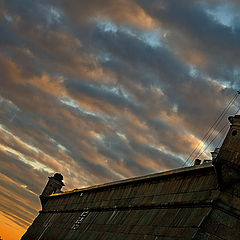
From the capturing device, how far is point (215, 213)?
11016mm

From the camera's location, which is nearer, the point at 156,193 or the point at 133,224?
the point at 133,224

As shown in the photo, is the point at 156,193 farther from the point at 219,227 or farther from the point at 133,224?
the point at 219,227

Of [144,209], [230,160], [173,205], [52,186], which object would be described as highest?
[230,160]

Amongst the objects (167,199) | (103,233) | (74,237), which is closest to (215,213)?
(167,199)

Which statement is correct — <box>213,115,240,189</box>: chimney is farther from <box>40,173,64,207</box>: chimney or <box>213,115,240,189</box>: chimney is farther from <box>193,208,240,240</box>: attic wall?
<box>40,173,64,207</box>: chimney

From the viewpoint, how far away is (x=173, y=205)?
1333 centimetres

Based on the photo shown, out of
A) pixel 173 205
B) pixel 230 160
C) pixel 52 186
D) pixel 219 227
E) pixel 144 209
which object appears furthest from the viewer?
pixel 52 186

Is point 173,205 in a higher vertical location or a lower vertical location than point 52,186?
lower

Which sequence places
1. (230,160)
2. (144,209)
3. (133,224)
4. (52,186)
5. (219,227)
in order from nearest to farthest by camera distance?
(219,227)
(230,160)
(133,224)
(144,209)
(52,186)

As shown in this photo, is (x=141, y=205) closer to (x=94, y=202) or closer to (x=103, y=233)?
(x=103, y=233)

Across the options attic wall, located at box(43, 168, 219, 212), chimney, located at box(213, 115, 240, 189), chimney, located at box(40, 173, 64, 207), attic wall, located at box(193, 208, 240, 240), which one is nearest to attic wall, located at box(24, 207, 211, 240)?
attic wall, located at box(193, 208, 240, 240)

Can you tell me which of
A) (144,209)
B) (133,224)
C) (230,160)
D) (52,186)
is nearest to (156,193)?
(144,209)

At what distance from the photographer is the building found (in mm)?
11062

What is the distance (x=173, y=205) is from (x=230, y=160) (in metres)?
3.05
